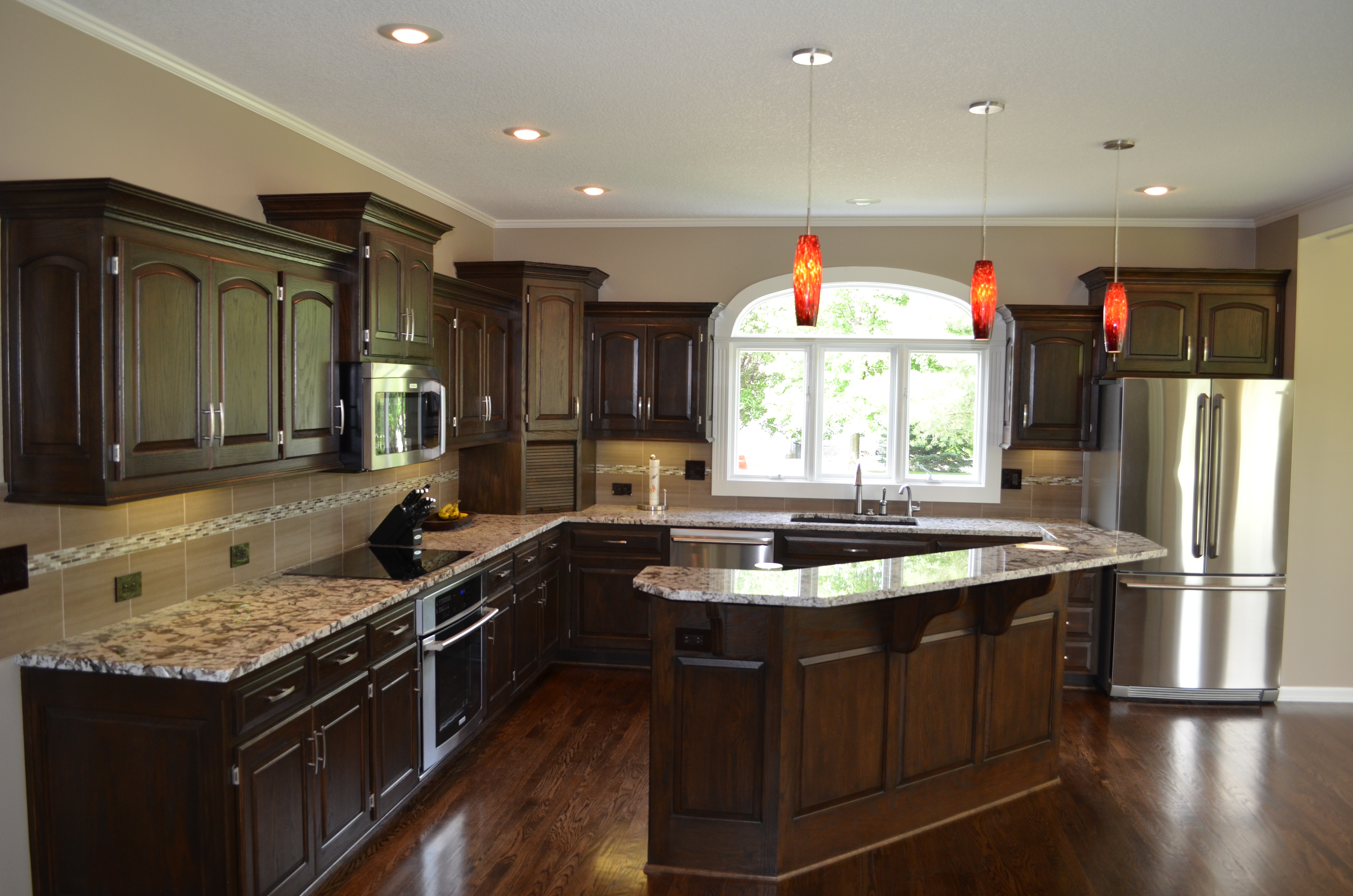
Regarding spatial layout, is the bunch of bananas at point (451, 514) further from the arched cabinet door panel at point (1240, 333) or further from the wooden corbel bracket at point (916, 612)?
the arched cabinet door panel at point (1240, 333)

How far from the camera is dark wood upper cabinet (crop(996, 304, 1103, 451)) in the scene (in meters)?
5.65

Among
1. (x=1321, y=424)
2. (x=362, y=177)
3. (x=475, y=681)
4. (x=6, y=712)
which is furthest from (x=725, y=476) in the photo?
(x=6, y=712)

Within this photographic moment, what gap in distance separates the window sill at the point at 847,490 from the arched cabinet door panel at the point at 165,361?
3.76 meters

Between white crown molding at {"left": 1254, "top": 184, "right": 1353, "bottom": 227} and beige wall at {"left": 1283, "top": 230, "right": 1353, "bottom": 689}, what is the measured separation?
2.86ft

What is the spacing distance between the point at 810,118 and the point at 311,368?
2.17m

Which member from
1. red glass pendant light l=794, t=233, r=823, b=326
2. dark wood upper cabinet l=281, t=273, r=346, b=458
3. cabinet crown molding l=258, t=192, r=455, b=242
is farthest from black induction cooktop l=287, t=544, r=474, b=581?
red glass pendant light l=794, t=233, r=823, b=326

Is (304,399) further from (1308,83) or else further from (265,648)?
(1308,83)

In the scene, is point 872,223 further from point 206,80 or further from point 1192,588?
point 206,80

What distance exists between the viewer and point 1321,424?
17.8 ft

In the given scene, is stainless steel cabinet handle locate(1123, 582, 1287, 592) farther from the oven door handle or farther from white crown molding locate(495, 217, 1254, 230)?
the oven door handle

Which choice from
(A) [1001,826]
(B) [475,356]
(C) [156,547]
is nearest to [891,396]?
(B) [475,356]

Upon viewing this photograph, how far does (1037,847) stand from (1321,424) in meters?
3.44

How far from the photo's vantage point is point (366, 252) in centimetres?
373

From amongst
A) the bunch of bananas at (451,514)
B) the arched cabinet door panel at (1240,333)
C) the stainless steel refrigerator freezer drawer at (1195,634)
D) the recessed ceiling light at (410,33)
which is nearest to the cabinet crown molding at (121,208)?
the recessed ceiling light at (410,33)
